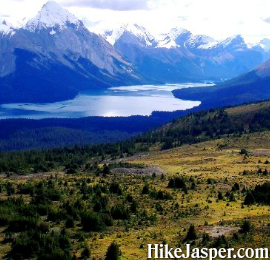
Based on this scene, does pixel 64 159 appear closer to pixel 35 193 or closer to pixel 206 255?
pixel 35 193

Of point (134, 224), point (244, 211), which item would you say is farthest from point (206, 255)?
point (244, 211)

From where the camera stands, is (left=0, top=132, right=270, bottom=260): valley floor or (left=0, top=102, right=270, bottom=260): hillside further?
(left=0, top=132, right=270, bottom=260): valley floor

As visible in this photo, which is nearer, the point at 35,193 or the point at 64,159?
the point at 35,193

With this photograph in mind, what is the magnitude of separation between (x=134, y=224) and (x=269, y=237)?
1690 centimetres

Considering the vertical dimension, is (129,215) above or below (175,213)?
above

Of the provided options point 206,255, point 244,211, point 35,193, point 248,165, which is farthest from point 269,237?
point 248,165

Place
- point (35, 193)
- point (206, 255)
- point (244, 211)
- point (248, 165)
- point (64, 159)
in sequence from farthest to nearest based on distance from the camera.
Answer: point (64, 159) < point (248, 165) < point (35, 193) < point (244, 211) < point (206, 255)

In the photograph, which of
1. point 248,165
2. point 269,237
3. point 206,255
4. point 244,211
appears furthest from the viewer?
point 248,165

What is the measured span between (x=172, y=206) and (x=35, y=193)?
23.4 m

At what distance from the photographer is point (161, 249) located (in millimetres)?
46375

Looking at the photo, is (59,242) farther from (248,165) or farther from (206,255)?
(248,165)

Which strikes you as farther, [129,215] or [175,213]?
[175,213]

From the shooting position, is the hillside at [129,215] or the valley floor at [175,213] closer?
the hillside at [129,215]

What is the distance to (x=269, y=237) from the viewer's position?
156 ft
